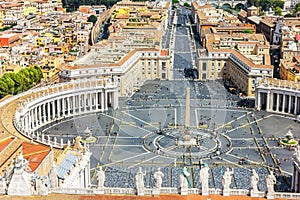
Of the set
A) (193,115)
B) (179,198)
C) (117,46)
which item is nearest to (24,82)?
(117,46)

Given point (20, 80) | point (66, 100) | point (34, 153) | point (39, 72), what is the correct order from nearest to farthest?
point (34, 153), point (66, 100), point (20, 80), point (39, 72)

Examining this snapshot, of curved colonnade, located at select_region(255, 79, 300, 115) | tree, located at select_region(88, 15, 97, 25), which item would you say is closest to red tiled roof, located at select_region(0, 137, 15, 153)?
curved colonnade, located at select_region(255, 79, 300, 115)

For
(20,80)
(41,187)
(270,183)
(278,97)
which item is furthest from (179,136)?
(41,187)

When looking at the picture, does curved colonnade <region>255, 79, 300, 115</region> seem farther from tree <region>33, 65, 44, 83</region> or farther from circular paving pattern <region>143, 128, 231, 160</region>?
tree <region>33, 65, 44, 83</region>

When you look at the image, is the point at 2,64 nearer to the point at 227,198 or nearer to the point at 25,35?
the point at 25,35

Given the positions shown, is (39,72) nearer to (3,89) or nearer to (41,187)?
(3,89)
